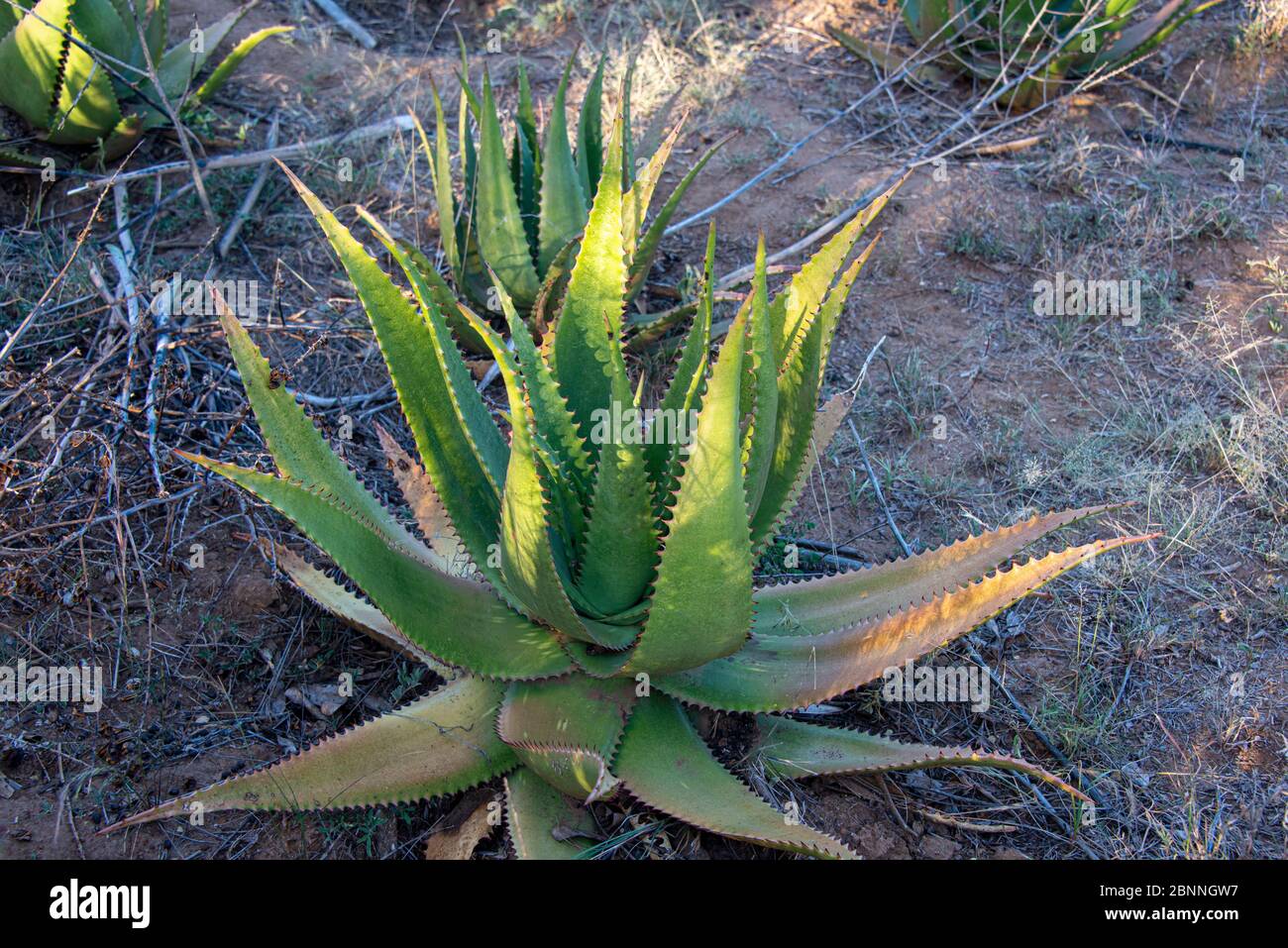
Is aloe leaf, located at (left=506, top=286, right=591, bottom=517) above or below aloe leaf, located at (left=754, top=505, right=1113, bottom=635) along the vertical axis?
above

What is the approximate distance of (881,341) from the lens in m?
3.53

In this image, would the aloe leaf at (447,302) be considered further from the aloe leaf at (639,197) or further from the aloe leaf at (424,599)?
the aloe leaf at (424,599)

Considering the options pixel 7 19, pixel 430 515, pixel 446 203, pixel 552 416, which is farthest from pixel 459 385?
pixel 7 19

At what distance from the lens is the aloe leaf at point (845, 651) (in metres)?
1.94

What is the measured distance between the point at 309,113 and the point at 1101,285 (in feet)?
10.3

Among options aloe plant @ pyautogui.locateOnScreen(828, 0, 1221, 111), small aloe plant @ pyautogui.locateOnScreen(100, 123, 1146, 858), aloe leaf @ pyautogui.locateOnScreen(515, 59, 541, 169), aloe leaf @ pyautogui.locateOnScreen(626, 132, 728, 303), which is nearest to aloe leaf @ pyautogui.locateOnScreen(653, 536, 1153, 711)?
small aloe plant @ pyautogui.locateOnScreen(100, 123, 1146, 858)

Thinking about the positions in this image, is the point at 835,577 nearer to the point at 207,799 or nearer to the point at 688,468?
the point at 688,468

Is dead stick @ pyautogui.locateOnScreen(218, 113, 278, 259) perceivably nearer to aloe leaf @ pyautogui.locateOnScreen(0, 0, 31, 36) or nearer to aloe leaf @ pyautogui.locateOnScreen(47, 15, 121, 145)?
aloe leaf @ pyautogui.locateOnScreen(47, 15, 121, 145)

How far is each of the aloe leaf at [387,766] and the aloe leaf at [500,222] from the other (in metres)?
1.53

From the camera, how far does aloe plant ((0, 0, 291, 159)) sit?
352 cm

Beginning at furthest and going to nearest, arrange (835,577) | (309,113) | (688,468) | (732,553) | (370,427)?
(309,113), (370,427), (835,577), (732,553), (688,468)

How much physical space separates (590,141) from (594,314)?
169 cm

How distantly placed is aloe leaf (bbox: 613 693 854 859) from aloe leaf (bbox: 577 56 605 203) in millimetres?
1940

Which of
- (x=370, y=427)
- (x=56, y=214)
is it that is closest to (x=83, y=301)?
(x=56, y=214)
